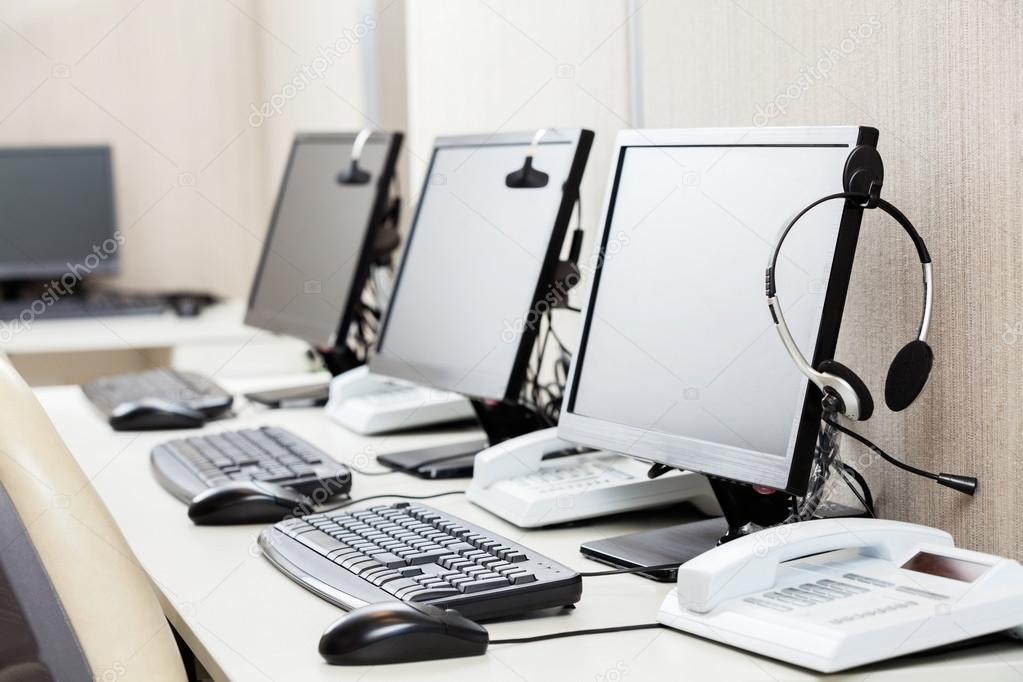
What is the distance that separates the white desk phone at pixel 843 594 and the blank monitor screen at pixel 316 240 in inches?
44.3

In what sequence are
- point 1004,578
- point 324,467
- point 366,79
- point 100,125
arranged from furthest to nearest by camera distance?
point 100,125
point 366,79
point 324,467
point 1004,578

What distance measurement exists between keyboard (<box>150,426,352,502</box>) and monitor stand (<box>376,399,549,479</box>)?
0.12m

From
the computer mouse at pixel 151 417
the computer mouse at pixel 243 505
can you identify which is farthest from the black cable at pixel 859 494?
the computer mouse at pixel 151 417

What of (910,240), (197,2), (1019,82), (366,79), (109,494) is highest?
(197,2)

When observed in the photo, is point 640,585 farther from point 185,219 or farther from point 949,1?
point 185,219

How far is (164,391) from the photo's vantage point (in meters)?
2.07

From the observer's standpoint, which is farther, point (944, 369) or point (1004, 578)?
point (944, 369)

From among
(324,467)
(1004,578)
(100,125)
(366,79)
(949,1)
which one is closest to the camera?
(1004,578)

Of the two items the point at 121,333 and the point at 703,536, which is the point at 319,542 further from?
the point at 121,333

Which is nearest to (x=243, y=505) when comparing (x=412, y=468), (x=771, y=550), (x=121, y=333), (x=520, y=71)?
(x=412, y=468)

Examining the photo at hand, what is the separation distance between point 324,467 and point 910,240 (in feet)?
2.48

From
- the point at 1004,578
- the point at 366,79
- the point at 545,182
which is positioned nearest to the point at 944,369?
the point at 1004,578

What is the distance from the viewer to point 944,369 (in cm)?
105

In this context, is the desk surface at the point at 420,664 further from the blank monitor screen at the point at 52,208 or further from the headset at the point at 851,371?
the blank monitor screen at the point at 52,208
